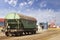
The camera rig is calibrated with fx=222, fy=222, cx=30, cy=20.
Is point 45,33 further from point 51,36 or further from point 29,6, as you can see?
point 29,6

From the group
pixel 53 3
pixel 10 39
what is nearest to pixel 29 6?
pixel 53 3

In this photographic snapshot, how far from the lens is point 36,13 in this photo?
793 cm

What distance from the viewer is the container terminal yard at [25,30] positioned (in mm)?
7906

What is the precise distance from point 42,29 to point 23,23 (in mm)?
748

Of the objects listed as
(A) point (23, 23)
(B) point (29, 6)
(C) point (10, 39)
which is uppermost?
(B) point (29, 6)

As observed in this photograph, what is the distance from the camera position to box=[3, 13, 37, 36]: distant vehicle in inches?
311

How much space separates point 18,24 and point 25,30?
45 cm

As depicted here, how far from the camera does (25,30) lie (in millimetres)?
8391

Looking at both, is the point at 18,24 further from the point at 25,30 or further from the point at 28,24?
the point at 28,24

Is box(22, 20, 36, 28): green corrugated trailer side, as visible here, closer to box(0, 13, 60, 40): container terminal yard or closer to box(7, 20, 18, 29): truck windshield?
box(0, 13, 60, 40): container terminal yard

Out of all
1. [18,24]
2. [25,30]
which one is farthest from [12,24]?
[25,30]

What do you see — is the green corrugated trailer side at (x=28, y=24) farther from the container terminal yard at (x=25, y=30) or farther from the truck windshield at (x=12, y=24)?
the truck windshield at (x=12, y=24)

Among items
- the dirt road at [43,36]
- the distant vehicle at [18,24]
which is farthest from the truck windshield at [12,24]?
the dirt road at [43,36]

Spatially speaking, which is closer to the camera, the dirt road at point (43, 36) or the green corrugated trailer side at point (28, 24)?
the dirt road at point (43, 36)
